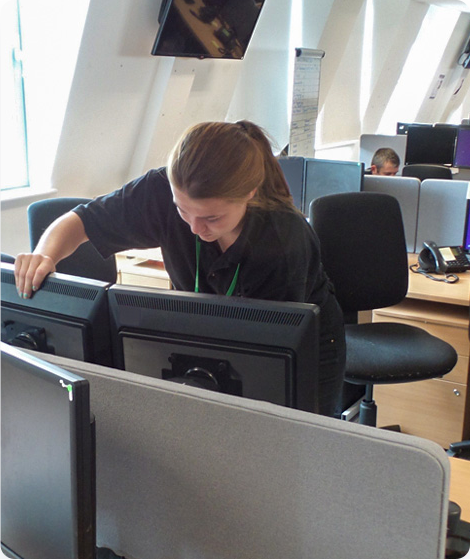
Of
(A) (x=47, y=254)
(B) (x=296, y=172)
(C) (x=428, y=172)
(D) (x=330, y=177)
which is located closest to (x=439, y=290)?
(D) (x=330, y=177)

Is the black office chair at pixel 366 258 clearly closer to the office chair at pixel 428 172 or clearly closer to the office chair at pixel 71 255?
the office chair at pixel 71 255

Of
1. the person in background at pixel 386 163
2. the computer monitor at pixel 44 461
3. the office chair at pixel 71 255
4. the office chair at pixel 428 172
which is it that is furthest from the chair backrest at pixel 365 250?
the office chair at pixel 428 172

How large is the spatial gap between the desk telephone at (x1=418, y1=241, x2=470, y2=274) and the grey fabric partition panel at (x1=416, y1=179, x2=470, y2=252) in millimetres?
171

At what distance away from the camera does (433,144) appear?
5.82m

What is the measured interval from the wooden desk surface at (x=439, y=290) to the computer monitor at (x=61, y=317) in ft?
5.71

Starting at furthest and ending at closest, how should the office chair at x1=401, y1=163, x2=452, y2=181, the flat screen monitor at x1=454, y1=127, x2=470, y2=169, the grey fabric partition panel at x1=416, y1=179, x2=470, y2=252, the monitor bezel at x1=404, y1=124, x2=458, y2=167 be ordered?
the monitor bezel at x1=404, y1=124, x2=458, y2=167
the flat screen monitor at x1=454, y1=127, x2=470, y2=169
the office chair at x1=401, y1=163, x2=452, y2=181
the grey fabric partition panel at x1=416, y1=179, x2=470, y2=252

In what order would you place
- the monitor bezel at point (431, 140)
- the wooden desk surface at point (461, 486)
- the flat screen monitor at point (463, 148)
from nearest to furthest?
1. the wooden desk surface at point (461, 486)
2. the flat screen monitor at point (463, 148)
3. the monitor bezel at point (431, 140)

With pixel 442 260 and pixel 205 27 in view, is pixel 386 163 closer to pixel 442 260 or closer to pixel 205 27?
pixel 205 27

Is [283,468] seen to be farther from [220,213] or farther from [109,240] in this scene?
[109,240]

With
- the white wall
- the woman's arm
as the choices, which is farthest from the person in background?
the woman's arm

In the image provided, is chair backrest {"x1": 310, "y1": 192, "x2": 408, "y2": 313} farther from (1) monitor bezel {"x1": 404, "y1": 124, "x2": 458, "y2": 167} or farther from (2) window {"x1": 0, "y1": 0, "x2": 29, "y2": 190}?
(1) monitor bezel {"x1": 404, "y1": 124, "x2": 458, "y2": 167}

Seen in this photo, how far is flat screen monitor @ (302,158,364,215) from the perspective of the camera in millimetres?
3223

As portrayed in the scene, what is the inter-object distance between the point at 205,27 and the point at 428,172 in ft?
6.97

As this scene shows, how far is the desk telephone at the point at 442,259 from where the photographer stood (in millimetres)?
2830
